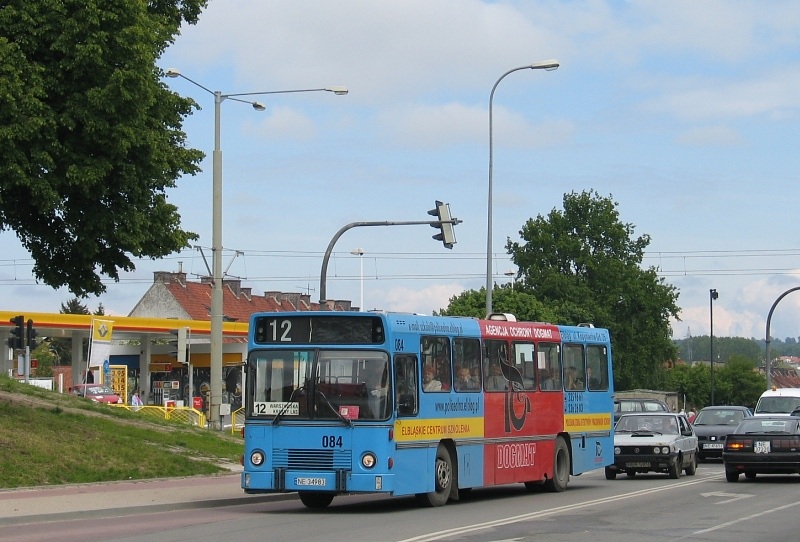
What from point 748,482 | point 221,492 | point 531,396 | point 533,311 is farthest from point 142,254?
point 533,311

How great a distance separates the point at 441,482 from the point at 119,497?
5.06 metres

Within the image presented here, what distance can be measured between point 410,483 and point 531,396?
4968 mm

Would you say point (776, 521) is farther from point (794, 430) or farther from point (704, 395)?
point (704, 395)

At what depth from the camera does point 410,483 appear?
62.5ft

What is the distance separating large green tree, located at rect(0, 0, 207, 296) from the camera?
2327 cm

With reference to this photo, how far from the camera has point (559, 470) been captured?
2464cm

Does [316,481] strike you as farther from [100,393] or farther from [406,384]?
[100,393]

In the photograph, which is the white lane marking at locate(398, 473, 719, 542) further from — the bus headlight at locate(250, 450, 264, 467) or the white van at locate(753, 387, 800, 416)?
the white van at locate(753, 387, 800, 416)

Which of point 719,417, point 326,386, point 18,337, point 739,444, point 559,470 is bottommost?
point 559,470

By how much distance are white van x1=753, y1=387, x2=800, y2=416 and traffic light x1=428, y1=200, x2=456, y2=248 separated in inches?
578

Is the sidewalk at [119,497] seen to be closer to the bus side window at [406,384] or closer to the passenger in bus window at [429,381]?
the bus side window at [406,384]

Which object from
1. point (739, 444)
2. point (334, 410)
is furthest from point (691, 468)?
point (334, 410)

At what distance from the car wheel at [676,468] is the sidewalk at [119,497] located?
930cm

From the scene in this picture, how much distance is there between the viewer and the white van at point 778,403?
40312 millimetres
